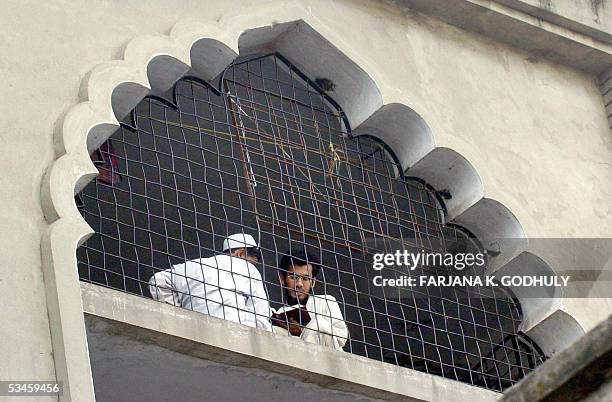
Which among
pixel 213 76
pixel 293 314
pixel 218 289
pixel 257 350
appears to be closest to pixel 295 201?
pixel 293 314

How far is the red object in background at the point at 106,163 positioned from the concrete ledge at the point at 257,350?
0.95 metres

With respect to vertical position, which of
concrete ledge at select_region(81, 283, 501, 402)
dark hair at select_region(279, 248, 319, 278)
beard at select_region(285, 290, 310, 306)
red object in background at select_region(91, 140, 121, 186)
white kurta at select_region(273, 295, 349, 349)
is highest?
red object in background at select_region(91, 140, 121, 186)

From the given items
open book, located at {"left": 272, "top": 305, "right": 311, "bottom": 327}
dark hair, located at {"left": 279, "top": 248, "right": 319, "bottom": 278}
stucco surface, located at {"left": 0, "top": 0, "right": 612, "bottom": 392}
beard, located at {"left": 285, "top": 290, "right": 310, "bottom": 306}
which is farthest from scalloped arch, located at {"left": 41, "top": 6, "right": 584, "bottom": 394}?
open book, located at {"left": 272, "top": 305, "right": 311, "bottom": 327}

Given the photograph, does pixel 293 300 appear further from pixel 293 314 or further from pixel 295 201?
pixel 295 201

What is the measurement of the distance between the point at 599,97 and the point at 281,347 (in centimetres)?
326

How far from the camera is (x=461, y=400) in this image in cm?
729

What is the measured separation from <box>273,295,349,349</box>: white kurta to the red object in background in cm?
110

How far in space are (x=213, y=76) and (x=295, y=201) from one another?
69.0 inches

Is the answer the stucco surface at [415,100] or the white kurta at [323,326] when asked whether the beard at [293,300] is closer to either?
the white kurta at [323,326]

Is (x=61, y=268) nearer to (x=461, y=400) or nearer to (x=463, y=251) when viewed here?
(x=461, y=400)

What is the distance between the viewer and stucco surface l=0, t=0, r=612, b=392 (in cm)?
612

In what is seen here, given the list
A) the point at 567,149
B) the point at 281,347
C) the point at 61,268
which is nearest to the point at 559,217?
the point at 567,149

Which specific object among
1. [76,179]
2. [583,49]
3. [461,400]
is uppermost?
[583,49]

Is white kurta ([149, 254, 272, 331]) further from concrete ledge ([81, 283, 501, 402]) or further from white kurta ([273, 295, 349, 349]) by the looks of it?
concrete ledge ([81, 283, 501, 402])
